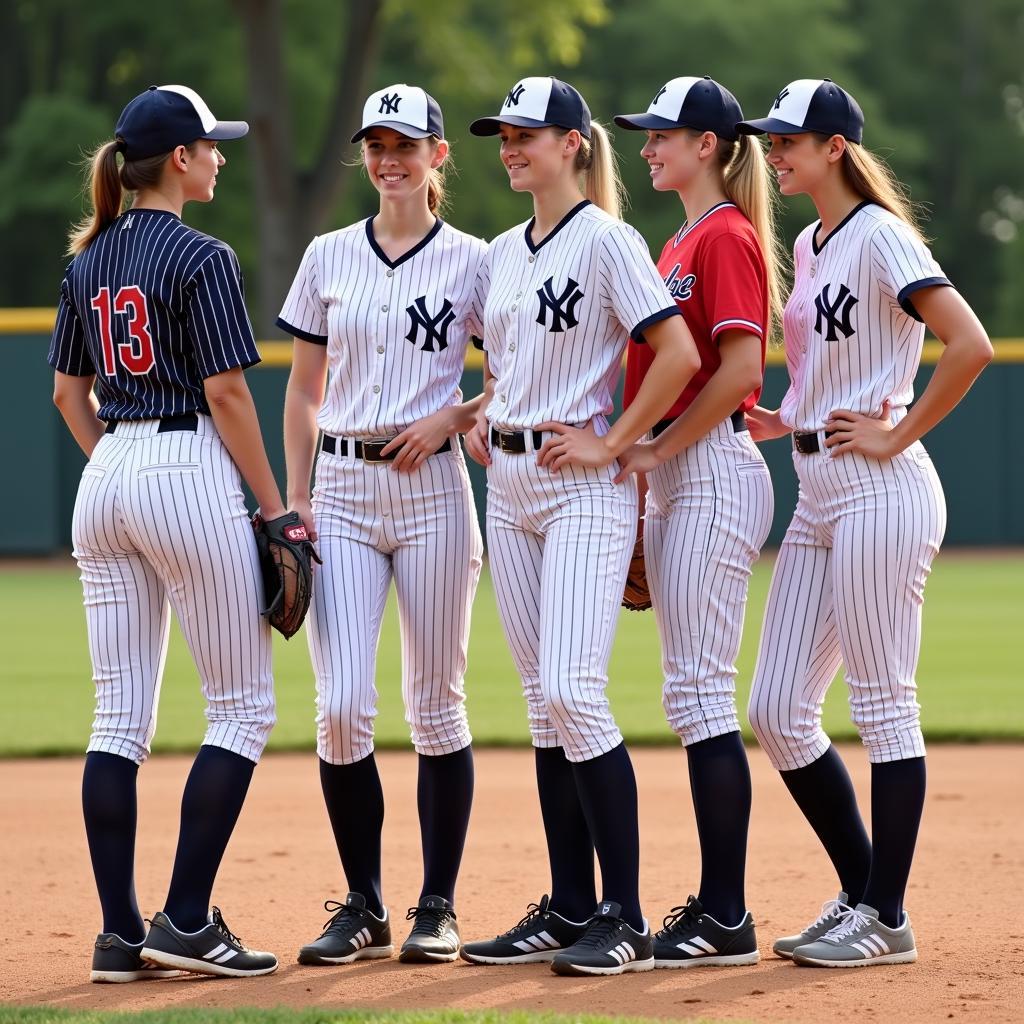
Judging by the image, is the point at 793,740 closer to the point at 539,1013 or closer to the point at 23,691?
the point at 539,1013

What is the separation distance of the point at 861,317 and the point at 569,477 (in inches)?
29.8

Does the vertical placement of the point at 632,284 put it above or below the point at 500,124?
below

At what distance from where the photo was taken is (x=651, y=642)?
11344mm

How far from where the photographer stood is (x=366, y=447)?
3959 millimetres

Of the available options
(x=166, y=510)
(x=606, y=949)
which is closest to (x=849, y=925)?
(x=606, y=949)

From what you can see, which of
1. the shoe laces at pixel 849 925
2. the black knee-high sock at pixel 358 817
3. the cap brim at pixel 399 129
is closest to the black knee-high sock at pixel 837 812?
the shoe laces at pixel 849 925

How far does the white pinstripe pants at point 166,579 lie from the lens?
3721 millimetres

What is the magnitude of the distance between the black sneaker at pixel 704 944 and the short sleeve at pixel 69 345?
1.88 meters

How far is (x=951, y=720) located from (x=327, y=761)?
4703 mm

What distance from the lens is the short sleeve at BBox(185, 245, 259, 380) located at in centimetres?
371

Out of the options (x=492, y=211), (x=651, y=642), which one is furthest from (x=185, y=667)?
(x=492, y=211)

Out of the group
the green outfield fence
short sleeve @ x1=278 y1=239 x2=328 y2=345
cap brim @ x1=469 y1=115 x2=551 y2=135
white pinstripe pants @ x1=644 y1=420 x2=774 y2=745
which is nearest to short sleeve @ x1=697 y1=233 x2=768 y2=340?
white pinstripe pants @ x1=644 y1=420 x2=774 y2=745

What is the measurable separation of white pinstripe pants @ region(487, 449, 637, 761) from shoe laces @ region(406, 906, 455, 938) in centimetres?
50

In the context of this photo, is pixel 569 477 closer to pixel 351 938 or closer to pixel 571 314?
pixel 571 314
